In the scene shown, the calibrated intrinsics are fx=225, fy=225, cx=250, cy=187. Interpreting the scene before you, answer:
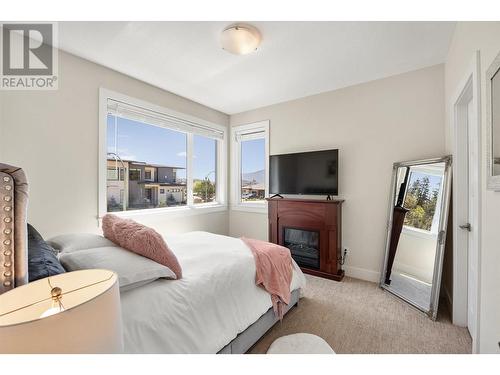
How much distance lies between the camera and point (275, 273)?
6.25 ft

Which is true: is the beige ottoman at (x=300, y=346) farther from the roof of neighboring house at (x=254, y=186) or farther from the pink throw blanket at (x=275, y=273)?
the roof of neighboring house at (x=254, y=186)

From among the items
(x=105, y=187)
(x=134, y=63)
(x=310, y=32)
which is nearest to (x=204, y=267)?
(x=105, y=187)

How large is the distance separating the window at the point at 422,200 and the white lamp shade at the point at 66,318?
2.71 m

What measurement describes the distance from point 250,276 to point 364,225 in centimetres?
193

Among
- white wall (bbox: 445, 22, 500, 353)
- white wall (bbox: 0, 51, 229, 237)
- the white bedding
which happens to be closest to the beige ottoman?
the white bedding

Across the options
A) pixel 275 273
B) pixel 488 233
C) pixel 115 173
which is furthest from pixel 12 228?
pixel 115 173

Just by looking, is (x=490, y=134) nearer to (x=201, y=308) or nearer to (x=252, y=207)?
(x=201, y=308)

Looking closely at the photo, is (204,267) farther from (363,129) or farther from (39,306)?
(363,129)

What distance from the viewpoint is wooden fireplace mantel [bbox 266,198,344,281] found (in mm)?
2910

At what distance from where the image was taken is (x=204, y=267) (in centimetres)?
161

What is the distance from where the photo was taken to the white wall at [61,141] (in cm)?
200

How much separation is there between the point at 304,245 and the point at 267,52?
248 cm

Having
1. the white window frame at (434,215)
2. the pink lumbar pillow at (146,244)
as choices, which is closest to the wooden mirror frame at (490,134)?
the white window frame at (434,215)

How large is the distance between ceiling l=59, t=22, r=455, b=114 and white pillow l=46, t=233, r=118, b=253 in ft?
5.69
